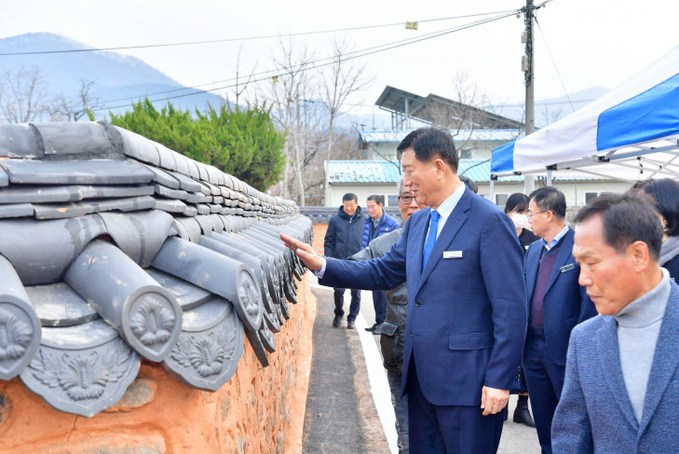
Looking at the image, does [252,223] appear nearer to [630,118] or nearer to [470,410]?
[470,410]

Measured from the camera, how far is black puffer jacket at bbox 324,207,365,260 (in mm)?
9023

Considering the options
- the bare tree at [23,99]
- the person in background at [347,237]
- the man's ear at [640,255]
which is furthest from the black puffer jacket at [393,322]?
the bare tree at [23,99]

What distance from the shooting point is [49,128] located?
1.85m

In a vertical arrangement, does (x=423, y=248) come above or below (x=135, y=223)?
below

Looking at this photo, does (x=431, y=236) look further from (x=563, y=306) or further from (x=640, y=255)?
(x=640, y=255)

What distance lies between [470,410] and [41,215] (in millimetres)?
2035

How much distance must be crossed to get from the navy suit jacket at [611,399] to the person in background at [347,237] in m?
7.17

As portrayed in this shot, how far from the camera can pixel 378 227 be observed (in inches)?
284

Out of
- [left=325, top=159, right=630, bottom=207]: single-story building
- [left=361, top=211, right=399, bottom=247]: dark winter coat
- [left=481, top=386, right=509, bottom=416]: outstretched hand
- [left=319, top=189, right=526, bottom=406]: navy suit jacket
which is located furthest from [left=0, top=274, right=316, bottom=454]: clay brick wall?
[left=325, top=159, right=630, bottom=207]: single-story building

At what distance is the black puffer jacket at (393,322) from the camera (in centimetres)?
359

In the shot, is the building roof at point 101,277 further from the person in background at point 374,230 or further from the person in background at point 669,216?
the person in background at point 374,230

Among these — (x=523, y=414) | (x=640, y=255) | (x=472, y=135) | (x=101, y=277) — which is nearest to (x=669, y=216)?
(x=640, y=255)

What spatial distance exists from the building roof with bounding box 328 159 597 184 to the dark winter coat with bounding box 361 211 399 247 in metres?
17.3

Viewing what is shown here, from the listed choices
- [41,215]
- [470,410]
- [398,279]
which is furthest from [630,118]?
[41,215]
